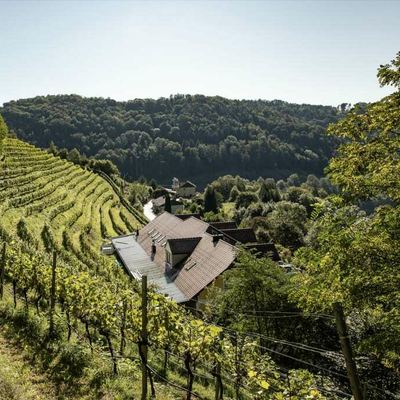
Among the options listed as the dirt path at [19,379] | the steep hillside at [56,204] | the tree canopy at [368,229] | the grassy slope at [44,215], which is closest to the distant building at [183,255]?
the grassy slope at [44,215]

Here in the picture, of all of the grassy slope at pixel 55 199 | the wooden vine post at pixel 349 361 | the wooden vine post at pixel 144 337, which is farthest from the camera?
the grassy slope at pixel 55 199

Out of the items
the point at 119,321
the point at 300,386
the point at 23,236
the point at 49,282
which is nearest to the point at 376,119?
the point at 300,386

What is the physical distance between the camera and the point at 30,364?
7902 millimetres

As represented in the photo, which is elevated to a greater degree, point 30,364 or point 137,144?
point 137,144

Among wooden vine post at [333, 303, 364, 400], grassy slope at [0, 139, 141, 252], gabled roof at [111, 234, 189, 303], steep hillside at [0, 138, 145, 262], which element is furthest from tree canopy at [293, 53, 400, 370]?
grassy slope at [0, 139, 141, 252]

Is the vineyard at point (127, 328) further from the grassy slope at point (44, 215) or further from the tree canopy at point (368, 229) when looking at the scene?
the tree canopy at point (368, 229)

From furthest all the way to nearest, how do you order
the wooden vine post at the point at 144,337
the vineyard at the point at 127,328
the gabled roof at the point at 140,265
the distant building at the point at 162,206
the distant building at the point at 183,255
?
the distant building at the point at 162,206
the gabled roof at the point at 140,265
the distant building at the point at 183,255
the vineyard at the point at 127,328
the wooden vine post at the point at 144,337

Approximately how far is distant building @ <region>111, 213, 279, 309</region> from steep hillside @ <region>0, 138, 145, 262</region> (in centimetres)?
379

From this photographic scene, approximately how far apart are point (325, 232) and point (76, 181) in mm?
49331

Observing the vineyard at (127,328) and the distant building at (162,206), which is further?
the distant building at (162,206)

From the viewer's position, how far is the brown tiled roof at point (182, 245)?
25797 mm

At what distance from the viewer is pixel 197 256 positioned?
24578 mm

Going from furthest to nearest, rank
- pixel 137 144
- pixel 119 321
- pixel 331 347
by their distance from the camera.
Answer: pixel 137 144
pixel 331 347
pixel 119 321

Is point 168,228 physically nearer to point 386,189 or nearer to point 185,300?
point 185,300
